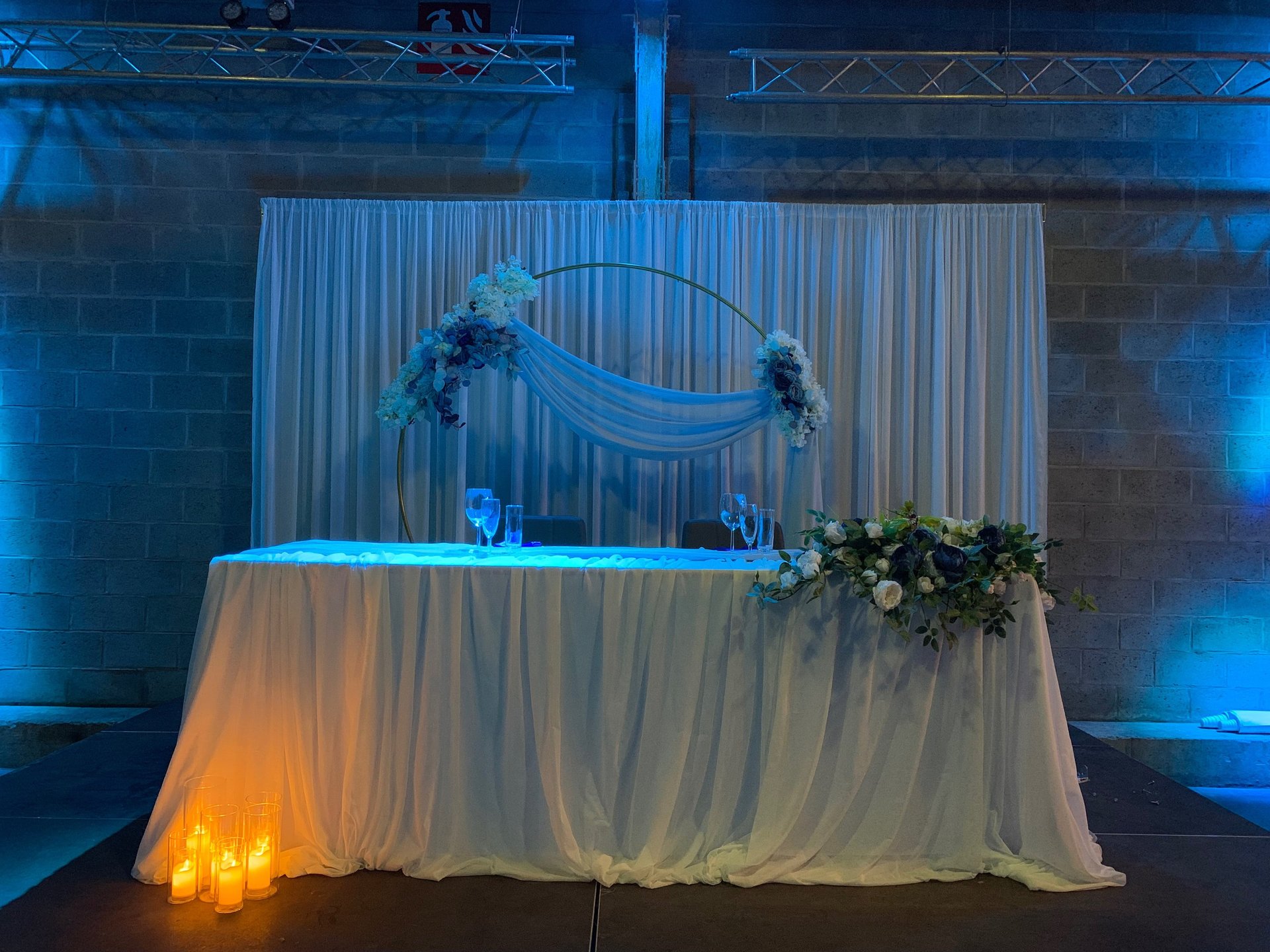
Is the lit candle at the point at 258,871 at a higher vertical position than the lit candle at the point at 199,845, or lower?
lower

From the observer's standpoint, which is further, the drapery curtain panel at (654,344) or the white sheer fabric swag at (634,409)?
the drapery curtain panel at (654,344)

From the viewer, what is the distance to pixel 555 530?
4.93 m

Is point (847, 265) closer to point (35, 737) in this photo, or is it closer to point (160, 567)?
point (160, 567)

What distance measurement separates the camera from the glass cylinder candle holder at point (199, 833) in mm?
2873

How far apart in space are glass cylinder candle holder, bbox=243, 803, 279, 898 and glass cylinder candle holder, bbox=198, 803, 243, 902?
29 mm

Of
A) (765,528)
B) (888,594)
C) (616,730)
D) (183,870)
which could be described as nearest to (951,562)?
(888,594)

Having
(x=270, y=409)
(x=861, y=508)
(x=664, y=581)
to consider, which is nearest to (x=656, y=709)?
(x=664, y=581)

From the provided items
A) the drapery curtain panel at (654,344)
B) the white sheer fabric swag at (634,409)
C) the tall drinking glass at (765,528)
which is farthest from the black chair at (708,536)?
the tall drinking glass at (765,528)

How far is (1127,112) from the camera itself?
594 cm

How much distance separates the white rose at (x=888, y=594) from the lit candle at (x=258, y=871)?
186 centimetres

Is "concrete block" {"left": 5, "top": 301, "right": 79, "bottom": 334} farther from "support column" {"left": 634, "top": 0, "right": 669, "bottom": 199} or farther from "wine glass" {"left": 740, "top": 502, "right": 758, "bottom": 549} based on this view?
"wine glass" {"left": 740, "top": 502, "right": 758, "bottom": 549}

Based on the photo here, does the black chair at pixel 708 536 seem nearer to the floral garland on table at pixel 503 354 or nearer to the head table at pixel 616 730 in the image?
the floral garland on table at pixel 503 354

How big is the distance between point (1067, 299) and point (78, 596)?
5.90m

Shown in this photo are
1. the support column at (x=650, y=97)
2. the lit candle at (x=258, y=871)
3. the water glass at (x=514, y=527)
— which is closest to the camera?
the lit candle at (x=258, y=871)
